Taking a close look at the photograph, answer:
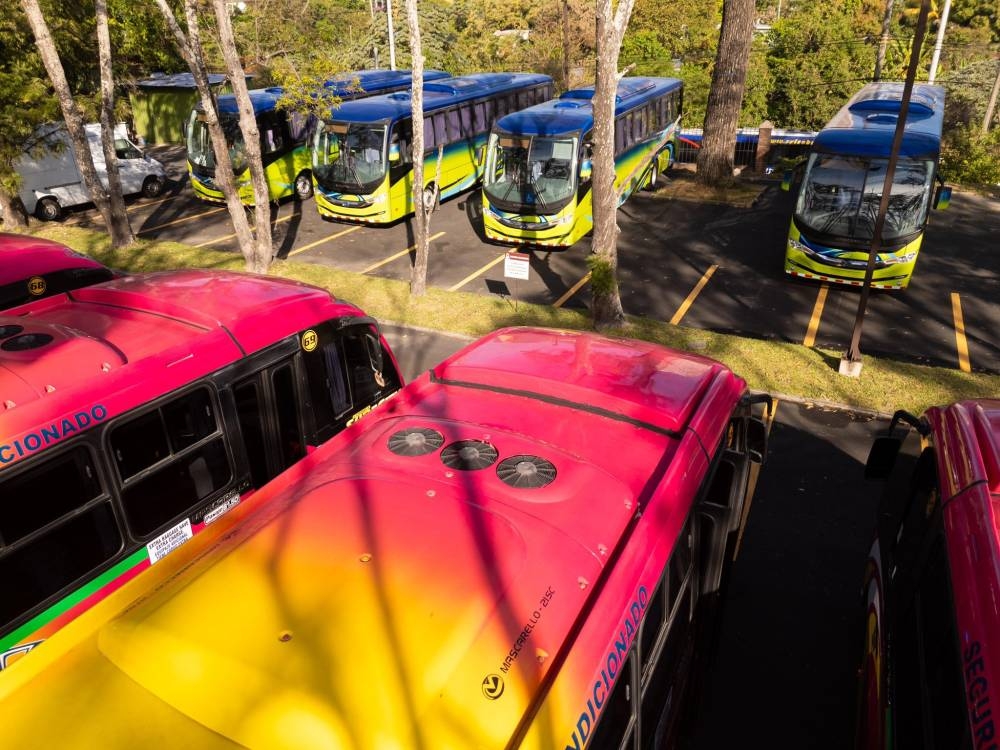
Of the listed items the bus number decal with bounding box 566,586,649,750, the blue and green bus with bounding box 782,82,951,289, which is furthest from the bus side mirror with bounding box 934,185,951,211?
the bus number decal with bounding box 566,586,649,750

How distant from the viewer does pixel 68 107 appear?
52.4 feet

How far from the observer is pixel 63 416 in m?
4.68

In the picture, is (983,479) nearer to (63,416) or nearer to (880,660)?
(880,660)

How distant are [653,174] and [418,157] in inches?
472

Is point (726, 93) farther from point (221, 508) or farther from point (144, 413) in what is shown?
point (144, 413)

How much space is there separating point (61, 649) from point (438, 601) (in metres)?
1.61

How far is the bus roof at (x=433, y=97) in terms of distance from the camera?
18.9 meters

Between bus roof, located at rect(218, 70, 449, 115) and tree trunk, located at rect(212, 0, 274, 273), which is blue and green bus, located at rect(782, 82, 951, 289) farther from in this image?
tree trunk, located at rect(212, 0, 274, 273)

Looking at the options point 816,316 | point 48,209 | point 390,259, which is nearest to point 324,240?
point 390,259

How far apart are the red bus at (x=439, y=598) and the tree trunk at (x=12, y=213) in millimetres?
18835

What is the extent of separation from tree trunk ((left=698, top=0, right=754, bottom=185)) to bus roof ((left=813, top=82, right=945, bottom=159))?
13.1ft

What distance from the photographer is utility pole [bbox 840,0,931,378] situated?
8813mm

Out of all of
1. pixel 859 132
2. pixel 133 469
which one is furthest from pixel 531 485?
pixel 859 132

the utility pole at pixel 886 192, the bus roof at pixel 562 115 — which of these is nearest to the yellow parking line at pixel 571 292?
the bus roof at pixel 562 115
